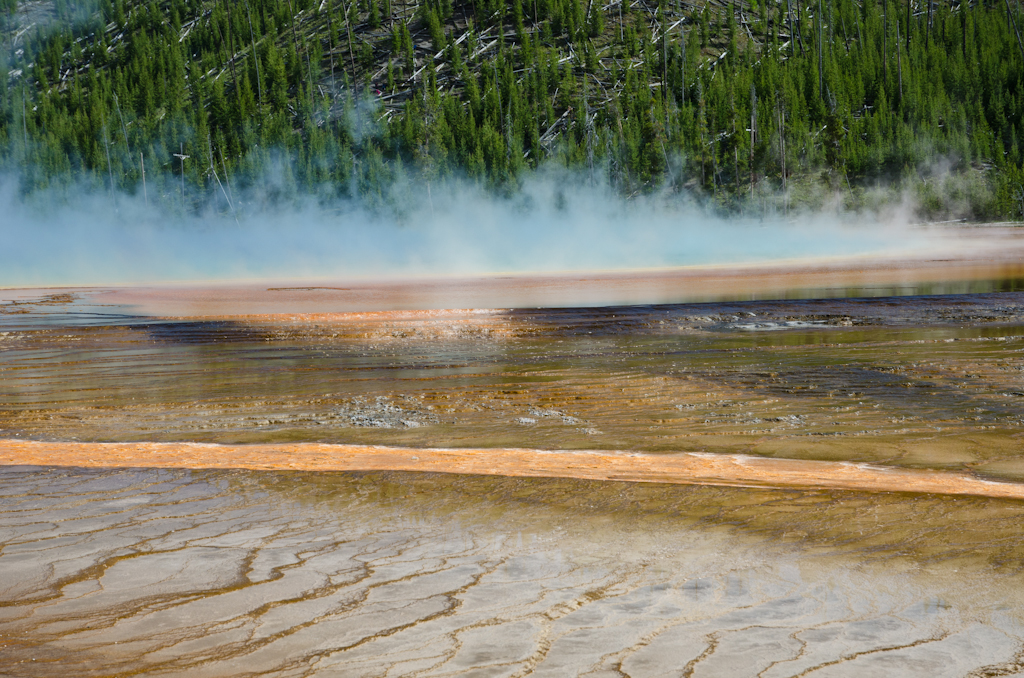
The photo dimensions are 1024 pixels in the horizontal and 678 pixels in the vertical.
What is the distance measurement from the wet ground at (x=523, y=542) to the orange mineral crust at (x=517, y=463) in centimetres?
20

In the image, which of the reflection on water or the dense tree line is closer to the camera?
the reflection on water

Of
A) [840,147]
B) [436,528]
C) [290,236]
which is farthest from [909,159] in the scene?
[436,528]

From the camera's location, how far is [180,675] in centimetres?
305

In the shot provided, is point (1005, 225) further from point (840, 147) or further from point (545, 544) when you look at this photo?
point (545, 544)

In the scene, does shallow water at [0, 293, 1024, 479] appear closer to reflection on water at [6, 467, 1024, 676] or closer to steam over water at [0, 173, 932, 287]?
reflection on water at [6, 467, 1024, 676]

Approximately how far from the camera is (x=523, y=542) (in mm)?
4387

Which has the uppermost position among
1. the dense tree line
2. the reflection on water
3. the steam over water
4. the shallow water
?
the dense tree line

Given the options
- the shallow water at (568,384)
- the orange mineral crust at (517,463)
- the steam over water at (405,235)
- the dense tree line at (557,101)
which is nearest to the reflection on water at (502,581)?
the orange mineral crust at (517,463)

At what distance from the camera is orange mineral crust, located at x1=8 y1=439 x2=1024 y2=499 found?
5422mm

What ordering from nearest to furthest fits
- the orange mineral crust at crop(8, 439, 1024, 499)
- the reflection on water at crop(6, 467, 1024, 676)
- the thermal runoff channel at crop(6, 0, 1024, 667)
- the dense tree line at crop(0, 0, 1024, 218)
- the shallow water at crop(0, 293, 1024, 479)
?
the reflection on water at crop(6, 467, 1024, 676), the thermal runoff channel at crop(6, 0, 1024, 667), the orange mineral crust at crop(8, 439, 1024, 499), the shallow water at crop(0, 293, 1024, 479), the dense tree line at crop(0, 0, 1024, 218)

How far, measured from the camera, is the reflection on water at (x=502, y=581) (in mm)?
3150

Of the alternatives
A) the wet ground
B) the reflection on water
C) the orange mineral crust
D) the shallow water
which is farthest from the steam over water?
the reflection on water

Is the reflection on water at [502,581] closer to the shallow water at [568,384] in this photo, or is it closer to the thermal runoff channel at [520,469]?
the thermal runoff channel at [520,469]

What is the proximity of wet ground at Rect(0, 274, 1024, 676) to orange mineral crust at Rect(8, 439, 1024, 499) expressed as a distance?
199 millimetres
